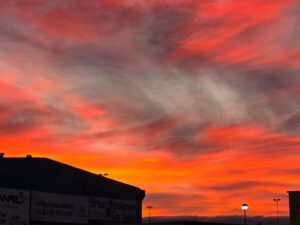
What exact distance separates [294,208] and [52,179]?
19982 mm

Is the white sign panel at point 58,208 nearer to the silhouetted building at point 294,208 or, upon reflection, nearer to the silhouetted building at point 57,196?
the silhouetted building at point 57,196

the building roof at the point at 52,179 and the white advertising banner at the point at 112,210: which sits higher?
the building roof at the point at 52,179

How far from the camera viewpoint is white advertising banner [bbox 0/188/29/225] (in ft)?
164

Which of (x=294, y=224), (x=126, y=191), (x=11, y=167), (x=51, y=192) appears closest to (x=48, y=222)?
(x=51, y=192)

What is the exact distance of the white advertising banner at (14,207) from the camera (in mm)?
49969

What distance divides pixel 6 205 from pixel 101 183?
14.3 meters

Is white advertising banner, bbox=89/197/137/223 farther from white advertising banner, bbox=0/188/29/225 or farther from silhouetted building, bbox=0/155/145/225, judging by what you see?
white advertising banner, bbox=0/188/29/225

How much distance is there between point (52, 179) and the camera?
5609 cm

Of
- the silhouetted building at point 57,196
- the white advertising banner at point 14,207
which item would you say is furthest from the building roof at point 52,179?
the white advertising banner at point 14,207

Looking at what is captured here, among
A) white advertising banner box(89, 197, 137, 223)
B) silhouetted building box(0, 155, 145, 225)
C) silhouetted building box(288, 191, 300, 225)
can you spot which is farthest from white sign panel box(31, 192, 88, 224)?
silhouetted building box(288, 191, 300, 225)

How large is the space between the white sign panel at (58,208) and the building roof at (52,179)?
59 cm

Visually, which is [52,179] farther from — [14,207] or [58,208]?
[14,207]

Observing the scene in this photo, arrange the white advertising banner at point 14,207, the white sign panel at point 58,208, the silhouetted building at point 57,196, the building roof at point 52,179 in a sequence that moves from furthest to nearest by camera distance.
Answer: the white sign panel at point 58,208
the building roof at point 52,179
the silhouetted building at point 57,196
the white advertising banner at point 14,207

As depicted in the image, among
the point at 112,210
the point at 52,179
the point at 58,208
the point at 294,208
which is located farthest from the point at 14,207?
the point at 294,208
